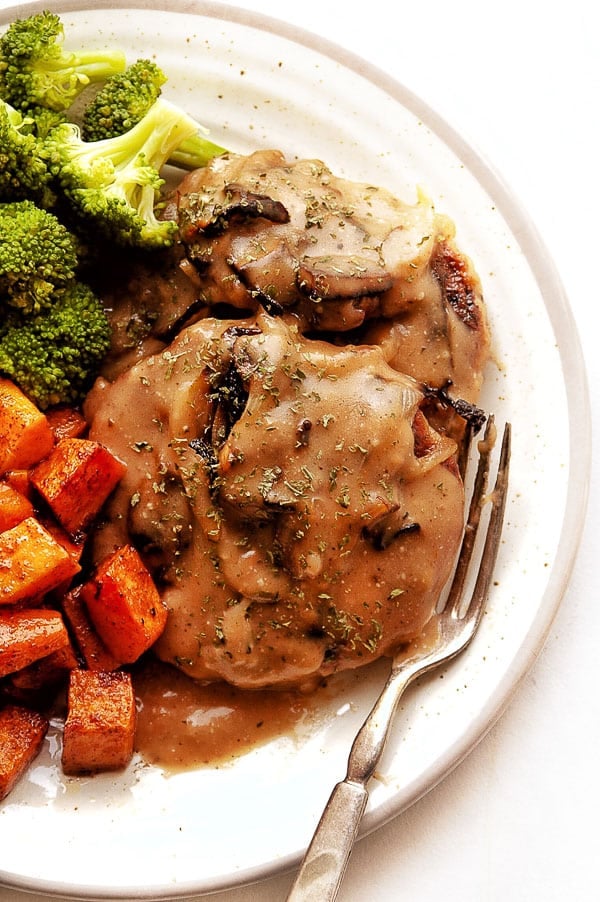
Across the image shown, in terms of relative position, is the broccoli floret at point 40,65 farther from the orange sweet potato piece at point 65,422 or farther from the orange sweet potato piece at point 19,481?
the orange sweet potato piece at point 19,481

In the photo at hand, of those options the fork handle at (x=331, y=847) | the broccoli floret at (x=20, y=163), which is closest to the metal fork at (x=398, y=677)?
the fork handle at (x=331, y=847)

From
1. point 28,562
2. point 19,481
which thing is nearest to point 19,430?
point 19,481

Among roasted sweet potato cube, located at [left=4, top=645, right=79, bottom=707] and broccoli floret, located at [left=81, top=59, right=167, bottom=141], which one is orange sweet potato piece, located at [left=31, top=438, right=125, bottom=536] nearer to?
roasted sweet potato cube, located at [left=4, top=645, right=79, bottom=707]

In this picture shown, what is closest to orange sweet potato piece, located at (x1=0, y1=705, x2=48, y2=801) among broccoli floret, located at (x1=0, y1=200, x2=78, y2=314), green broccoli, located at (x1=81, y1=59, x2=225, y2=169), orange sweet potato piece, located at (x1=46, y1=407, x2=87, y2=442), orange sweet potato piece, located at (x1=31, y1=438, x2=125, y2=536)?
orange sweet potato piece, located at (x1=31, y1=438, x2=125, y2=536)

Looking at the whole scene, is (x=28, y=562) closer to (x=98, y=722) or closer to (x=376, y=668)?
(x=98, y=722)

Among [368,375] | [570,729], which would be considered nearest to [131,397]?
[368,375]
